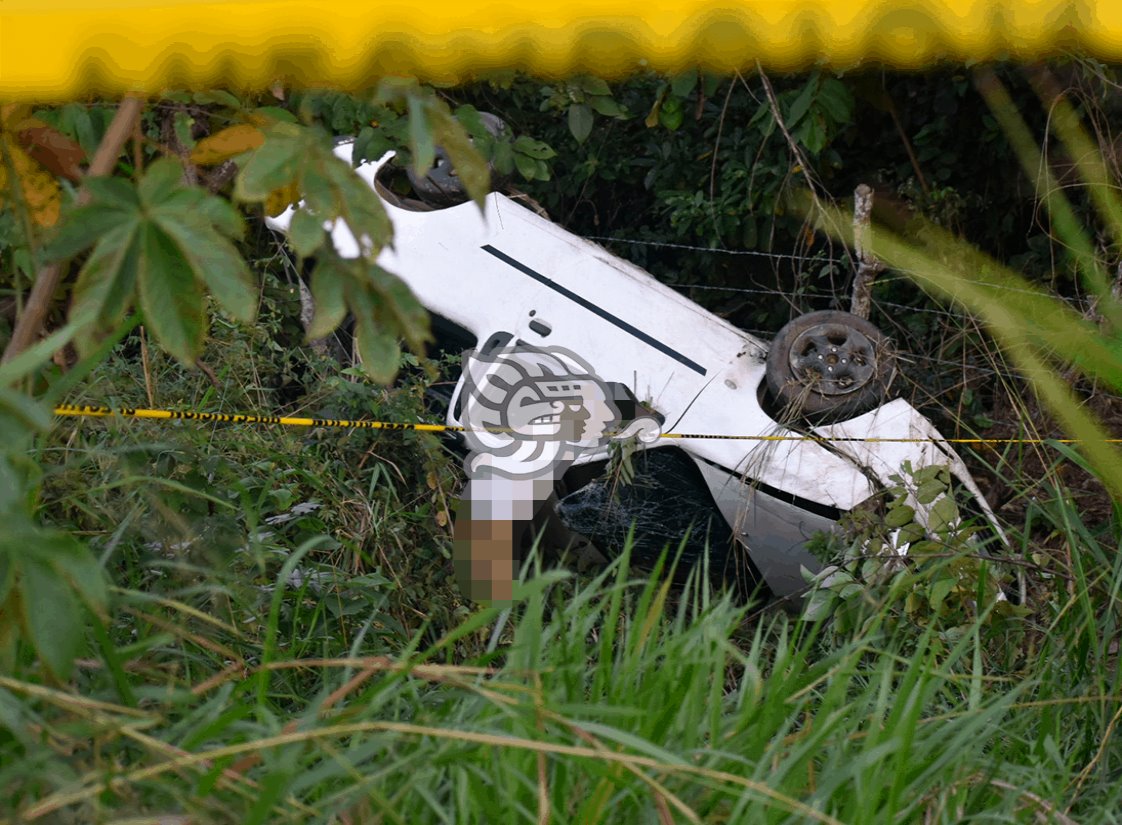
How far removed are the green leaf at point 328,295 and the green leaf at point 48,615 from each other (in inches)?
12.3

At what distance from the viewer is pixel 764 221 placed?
5785mm

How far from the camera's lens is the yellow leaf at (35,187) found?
162 centimetres

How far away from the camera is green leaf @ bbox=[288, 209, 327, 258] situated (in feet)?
3.76

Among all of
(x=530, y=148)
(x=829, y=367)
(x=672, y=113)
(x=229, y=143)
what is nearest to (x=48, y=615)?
(x=229, y=143)

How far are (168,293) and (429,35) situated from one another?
2.96 ft

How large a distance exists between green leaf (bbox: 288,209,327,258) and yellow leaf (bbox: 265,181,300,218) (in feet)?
1.63

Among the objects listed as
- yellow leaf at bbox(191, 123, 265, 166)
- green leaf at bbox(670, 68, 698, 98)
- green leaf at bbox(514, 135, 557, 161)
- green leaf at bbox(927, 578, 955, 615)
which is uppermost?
green leaf at bbox(670, 68, 698, 98)

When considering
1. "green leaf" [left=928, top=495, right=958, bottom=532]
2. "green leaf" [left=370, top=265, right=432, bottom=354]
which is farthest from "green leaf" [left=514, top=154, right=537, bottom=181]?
"green leaf" [left=370, top=265, right=432, bottom=354]

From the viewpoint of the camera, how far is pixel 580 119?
296 cm

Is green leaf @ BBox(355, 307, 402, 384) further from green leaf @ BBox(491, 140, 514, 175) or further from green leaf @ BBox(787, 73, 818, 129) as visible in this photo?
green leaf @ BBox(787, 73, 818, 129)

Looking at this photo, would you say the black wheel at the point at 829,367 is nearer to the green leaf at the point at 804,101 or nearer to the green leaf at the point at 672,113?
the green leaf at the point at 804,101

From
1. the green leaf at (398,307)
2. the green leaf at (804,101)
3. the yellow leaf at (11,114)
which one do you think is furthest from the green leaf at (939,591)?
the green leaf at (804,101)

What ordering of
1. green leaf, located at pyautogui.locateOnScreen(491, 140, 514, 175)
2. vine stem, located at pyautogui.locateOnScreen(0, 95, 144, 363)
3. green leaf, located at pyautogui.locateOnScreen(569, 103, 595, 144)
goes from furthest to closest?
green leaf, located at pyautogui.locateOnScreen(569, 103, 595, 144) < green leaf, located at pyautogui.locateOnScreen(491, 140, 514, 175) < vine stem, located at pyautogui.locateOnScreen(0, 95, 144, 363)

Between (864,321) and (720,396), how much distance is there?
1.76 ft
